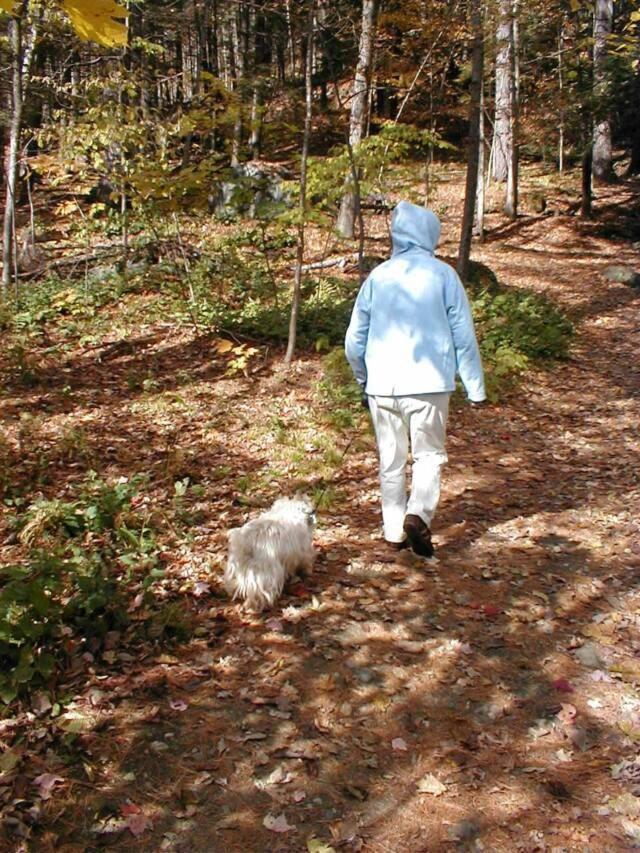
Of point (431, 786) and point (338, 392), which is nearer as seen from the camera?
point (431, 786)

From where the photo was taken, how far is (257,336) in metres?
9.39

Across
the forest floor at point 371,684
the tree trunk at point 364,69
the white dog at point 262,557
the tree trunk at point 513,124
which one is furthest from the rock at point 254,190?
the white dog at point 262,557

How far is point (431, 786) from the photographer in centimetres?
271

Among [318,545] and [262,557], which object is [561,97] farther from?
[262,557]

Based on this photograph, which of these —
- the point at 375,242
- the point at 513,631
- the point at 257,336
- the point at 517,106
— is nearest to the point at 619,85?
the point at 517,106

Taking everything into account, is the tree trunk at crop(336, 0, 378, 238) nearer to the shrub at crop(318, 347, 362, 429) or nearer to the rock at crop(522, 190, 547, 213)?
the shrub at crop(318, 347, 362, 429)

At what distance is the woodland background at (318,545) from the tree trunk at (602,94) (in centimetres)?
667

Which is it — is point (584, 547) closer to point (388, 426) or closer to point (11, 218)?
point (388, 426)

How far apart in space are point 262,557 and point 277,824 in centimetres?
149

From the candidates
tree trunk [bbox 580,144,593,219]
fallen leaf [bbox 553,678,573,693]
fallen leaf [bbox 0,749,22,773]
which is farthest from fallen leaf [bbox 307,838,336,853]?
tree trunk [bbox 580,144,593,219]

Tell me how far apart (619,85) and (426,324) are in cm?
1670

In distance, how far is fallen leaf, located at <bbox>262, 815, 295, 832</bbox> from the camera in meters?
2.51

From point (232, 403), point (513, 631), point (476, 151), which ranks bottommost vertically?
point (513, 631)

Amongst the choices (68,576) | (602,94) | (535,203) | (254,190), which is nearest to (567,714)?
(68,576)
